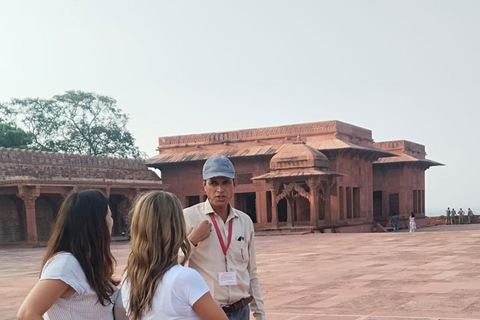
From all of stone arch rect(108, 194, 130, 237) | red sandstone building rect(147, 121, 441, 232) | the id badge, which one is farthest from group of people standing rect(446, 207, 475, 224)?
the id badge

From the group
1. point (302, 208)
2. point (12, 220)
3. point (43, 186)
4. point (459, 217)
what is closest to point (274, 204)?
point (302, 208)

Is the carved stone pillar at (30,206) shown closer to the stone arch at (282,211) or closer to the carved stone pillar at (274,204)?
the carved stone pillar at (274,204)

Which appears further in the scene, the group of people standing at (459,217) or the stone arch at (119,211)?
the group of people standing at (459,217)

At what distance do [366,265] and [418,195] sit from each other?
91.4 ft

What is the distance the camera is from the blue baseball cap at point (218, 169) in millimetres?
3336

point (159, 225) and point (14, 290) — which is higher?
point (159, 225)

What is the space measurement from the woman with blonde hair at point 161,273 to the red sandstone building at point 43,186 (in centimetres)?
1976

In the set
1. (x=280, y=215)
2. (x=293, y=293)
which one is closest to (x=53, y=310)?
(x=293, y=293)

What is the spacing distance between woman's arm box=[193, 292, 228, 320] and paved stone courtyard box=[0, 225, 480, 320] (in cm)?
428

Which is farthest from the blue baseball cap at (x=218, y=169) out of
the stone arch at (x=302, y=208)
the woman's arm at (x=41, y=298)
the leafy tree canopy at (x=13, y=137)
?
the leafy tree canopy at (x=13, y=137)

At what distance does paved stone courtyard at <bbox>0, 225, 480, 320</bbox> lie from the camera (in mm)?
6785

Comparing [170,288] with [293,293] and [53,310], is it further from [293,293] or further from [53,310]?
[293,293]

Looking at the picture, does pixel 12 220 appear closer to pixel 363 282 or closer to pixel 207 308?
pixel 363 282

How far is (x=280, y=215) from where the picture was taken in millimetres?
33094
